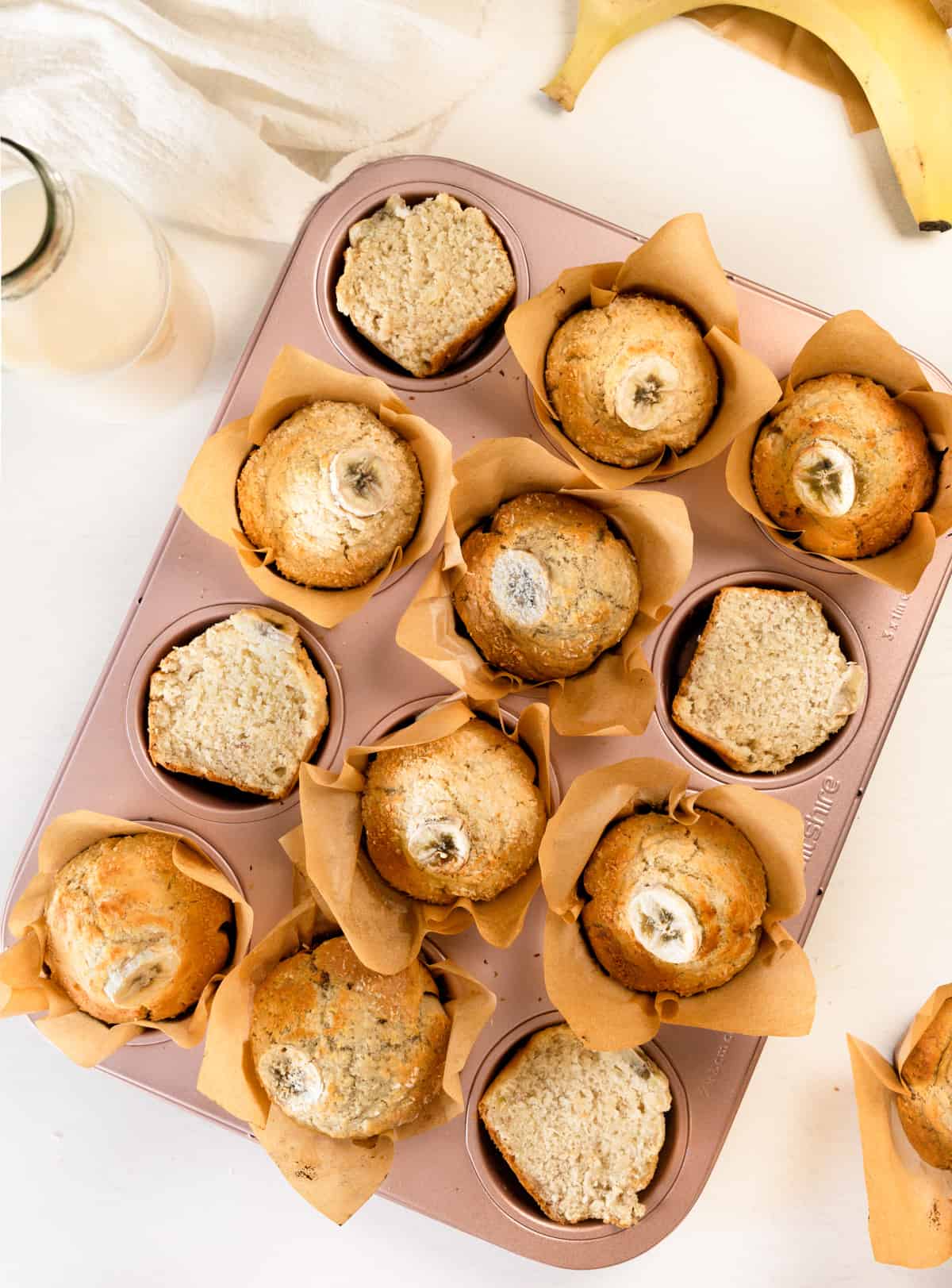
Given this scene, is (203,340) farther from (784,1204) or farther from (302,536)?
(784,1204)

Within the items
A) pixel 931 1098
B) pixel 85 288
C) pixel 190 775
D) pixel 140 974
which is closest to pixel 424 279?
pixel 85 288

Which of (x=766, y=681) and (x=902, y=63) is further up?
(x=902, y=63)

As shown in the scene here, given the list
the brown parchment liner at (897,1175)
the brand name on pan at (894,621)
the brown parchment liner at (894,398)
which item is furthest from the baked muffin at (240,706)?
the brown parchment liner at (897,1175)

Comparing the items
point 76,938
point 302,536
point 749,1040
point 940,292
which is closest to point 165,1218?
point 76,938

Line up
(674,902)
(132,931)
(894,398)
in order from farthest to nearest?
(894,398) → (132,931) → (674,902)

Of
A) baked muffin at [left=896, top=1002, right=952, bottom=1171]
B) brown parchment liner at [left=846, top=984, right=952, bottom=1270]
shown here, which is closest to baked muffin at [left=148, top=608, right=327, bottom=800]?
brown parchment liner at [left=846, top=984, right=952, bottom=1270]

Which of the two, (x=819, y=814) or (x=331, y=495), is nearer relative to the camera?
(x=331, y=495)

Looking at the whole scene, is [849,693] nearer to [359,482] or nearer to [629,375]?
[629,375]
